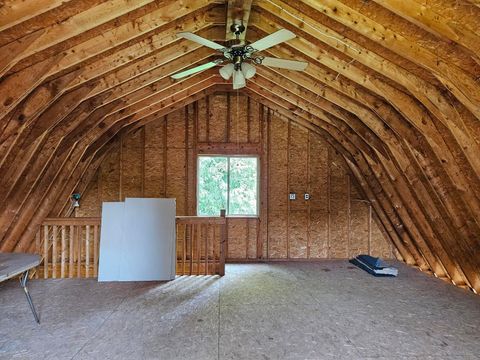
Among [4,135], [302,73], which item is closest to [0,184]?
[4,135]

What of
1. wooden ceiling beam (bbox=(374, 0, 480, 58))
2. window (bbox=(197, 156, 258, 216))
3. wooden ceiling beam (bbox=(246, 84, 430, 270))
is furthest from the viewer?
window (bbox=(197, 156, 258, 216))

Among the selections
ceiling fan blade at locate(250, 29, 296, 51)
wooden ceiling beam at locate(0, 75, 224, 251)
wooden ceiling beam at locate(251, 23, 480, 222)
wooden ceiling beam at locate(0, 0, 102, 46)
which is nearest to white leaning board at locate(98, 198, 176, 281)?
wooden ceiling beam at locate(0, 75, 224, 251)

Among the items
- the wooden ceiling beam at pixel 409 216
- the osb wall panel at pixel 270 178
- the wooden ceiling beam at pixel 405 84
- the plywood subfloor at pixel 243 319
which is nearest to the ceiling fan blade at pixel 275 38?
the wooden ceiling beam at pixel 405 84

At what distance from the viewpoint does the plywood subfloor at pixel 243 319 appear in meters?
2.79

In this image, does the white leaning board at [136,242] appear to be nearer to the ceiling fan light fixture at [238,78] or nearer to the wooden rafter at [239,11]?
the ceiling fan light fixture at [238,78]

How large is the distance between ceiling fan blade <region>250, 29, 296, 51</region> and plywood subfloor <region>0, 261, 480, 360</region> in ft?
9.14

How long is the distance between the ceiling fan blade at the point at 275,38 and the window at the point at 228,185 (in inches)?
143

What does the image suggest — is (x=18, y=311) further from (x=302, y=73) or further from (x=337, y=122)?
(x=337, y=122)

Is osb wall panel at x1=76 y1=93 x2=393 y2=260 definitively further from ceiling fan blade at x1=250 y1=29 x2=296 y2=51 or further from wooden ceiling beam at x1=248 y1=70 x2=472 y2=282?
ceiling fan blade at x1=250 y1=29 x2=296 y2=51

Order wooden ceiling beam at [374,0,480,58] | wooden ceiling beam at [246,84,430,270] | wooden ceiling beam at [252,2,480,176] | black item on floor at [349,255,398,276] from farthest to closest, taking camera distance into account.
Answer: wooden ceiling beam at [246,84,430,270] < black item on floor at [349,255,398,276] < wooden ceiling beam at [252,2,480,176] < wooden ceiling beam at [374,0,480,58]

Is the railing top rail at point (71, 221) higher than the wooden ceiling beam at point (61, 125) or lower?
lower

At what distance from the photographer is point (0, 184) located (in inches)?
146

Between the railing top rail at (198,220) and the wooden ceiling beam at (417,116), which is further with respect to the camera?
the railing top rail at (198,220)

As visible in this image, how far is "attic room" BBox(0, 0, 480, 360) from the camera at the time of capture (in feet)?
8.96
